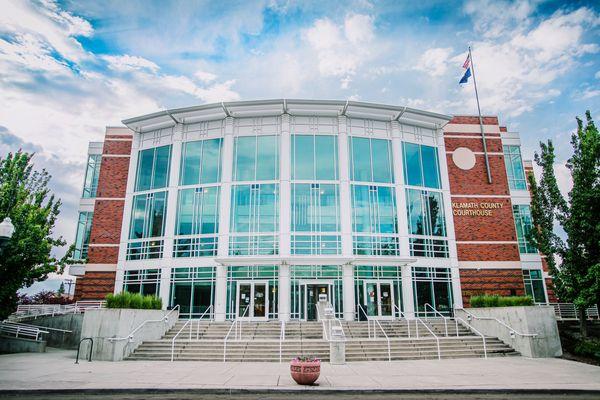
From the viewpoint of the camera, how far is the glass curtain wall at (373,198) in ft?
79.2

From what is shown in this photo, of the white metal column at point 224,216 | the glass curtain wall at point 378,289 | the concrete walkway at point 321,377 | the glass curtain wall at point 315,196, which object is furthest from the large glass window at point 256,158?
the concrete walkway at point 321,377

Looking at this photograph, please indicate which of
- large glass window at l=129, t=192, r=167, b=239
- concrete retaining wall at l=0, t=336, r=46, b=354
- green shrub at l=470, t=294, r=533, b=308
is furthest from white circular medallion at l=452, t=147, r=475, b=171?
concrete retaining wall at l=0, t=336, r=46, b=354

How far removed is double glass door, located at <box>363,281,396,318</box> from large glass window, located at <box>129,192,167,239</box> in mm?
14191

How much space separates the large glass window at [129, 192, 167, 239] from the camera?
25.6 m

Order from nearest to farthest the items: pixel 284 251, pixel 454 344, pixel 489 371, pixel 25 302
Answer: pixel 489 371
pixel 454 344
pixel 284 251
pixel 25 302

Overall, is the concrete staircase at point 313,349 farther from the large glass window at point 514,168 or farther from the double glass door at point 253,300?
the large glass window at point 514,168

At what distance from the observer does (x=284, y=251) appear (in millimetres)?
23141

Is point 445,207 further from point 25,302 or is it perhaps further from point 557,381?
point 25,302

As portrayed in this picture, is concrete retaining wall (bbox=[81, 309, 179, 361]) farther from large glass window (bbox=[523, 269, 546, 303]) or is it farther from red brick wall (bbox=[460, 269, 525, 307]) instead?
large glass window (bbox=[523, 269, 546, 303])

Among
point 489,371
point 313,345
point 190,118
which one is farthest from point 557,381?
point 190,118

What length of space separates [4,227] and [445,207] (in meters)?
24.4

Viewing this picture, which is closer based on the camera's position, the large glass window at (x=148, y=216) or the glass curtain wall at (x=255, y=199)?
the glass curtain wall at (x=255, y=199)

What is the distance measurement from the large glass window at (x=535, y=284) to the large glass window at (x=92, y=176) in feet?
107

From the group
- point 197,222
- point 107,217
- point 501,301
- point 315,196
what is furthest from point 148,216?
point 501,301
